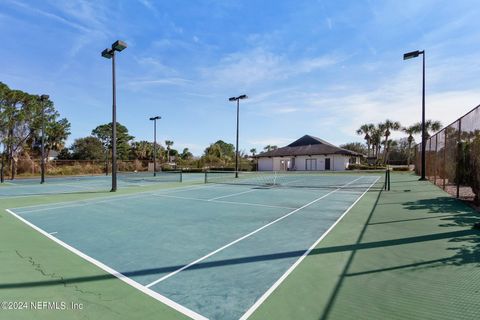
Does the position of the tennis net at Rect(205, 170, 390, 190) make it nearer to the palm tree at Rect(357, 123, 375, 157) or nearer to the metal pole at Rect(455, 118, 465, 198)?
the metal pole at Rect(455, 118, 465, 198)

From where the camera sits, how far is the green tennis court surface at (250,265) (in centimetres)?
→ 316

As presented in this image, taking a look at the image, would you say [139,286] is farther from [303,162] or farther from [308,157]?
[303,162]

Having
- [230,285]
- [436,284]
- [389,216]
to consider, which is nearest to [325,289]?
[230,285]

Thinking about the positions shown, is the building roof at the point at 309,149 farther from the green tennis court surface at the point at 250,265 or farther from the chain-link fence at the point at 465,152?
the green tennis court surface at the point at 250,265

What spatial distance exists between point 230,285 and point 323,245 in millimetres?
2359

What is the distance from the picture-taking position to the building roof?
4819 cm

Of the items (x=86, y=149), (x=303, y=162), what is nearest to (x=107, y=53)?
(x=303, y=162)

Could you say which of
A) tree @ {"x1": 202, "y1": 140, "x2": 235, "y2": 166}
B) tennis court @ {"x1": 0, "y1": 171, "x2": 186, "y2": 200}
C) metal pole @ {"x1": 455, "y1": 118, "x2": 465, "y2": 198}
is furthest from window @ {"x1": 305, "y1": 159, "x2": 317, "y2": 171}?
metal pole @ {"x1": 455, "y1": 118, "x2": 465, "y2": 198}

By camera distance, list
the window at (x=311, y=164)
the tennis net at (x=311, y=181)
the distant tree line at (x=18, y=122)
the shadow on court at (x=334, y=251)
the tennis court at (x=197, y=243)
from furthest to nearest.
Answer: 1. the window at (x=311, y=164)
2. the distant tree line at (x=18, y=122)
3. the tennis net at (x=311, y=181)
4. the shadow on court at (x=334, y=251)
5. the tennis court at (x=197, y=243)

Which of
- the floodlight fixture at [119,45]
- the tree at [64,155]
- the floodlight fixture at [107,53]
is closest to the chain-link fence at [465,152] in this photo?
the floodlight fixture at [119,45]

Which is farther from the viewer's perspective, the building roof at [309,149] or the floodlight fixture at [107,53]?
the building roof at [309,149]

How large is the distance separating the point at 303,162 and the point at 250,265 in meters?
48.5

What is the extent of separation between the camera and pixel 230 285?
373 centimetres

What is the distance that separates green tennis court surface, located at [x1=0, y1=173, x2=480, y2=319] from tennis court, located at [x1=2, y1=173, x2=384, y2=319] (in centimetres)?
2
